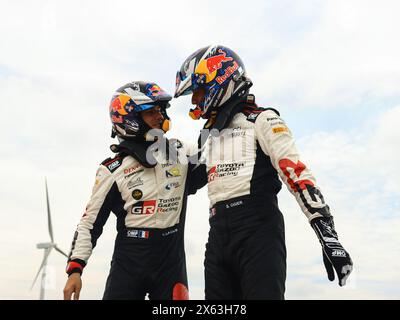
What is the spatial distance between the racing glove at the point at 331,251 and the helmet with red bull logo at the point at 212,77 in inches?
81.8

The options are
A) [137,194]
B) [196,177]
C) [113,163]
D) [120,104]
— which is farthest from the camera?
[120,104]

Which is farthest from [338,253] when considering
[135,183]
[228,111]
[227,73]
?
[135,183]

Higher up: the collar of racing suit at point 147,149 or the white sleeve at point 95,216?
the collar of racing suit at point 147,149

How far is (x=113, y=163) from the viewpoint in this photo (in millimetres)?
8055

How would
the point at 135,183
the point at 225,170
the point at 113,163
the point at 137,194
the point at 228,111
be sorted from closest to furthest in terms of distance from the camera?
the point at 225,170
the point at 228,111
the point at 137,194
the point at 135,183
the point at 113,163

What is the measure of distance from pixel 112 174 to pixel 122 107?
1150 mm

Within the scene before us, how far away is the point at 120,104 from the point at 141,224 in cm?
208

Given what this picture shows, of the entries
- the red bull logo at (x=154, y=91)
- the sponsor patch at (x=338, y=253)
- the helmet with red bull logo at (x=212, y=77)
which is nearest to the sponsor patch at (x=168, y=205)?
the helmet with red bull logo at (x=212, y=77)

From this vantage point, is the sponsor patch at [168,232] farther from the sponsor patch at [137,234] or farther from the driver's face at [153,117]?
the driver's face at [153,117]

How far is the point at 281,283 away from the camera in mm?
5500

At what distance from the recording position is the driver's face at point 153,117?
8.18 m

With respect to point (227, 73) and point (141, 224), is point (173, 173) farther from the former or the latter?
point (227, 73)
